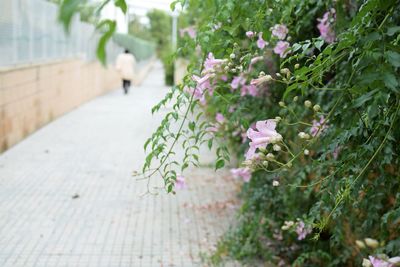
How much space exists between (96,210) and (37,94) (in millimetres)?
4761

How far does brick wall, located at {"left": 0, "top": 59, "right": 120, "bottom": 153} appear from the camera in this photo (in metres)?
7.58

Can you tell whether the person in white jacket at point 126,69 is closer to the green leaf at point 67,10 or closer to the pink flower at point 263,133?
the pink flower at point 263,133

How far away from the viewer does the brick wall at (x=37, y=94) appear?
7.58 meters

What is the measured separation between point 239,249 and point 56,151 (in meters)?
4.33

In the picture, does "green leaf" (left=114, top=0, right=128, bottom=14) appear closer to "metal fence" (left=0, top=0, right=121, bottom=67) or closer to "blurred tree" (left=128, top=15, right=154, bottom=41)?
"metal fence" (left=0, top=0, right=121, bottom=67)

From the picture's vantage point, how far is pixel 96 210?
16.9 ft

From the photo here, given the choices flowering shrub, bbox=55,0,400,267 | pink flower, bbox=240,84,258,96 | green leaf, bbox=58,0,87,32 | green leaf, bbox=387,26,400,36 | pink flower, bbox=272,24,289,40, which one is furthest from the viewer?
pink flower, bbox=240,84,258,96

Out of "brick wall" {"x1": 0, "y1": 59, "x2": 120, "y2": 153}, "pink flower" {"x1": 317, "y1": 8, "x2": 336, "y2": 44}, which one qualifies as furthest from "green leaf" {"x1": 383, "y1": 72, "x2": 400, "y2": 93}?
"brick wall" {"x1": 0, "y1": 59, "x2": 120, "y2": 153}

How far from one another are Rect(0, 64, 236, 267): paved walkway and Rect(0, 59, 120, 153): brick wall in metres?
0.33

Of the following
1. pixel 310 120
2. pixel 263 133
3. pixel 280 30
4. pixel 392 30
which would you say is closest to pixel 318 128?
pixel 263 133

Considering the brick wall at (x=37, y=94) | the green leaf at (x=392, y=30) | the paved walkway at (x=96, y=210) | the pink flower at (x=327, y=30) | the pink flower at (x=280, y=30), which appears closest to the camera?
the green leaf at (x=392, y=30)

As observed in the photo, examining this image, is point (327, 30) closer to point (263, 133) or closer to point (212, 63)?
point (212, 63)

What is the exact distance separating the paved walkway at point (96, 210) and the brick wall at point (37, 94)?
0.33 m

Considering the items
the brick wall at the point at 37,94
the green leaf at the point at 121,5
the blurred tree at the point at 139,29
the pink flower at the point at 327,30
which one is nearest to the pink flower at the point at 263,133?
the green leaf at the point at 121,5
